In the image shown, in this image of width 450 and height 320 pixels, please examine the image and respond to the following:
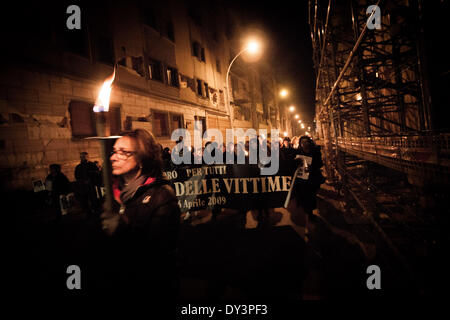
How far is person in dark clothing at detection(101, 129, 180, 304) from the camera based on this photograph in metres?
1.64

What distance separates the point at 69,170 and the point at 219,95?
638 inches

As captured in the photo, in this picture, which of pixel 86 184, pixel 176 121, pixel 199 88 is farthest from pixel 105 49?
pixel 199 88

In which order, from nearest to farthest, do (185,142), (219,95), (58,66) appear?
(58,66) → (185,142) → (219,95)

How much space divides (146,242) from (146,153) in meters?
0.84

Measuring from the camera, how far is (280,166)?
5.61 metres

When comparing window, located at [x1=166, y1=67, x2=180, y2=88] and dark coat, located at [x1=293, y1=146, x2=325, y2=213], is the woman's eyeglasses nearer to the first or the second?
dark coat, located at [x1=293, y1=146, x2=325, y2=213]

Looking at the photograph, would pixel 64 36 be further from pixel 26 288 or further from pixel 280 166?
pixel 280 166

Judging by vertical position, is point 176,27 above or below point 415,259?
above

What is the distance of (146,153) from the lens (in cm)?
206

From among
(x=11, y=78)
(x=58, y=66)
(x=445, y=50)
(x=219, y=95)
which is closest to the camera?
(x=445, y=50)

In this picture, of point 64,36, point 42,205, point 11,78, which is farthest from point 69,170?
point 64,36

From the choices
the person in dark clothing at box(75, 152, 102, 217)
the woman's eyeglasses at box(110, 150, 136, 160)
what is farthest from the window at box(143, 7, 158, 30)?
the woman's eyeglasses at box(110, 150, 136, 160)

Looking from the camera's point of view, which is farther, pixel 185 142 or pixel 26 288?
pixel 185 142

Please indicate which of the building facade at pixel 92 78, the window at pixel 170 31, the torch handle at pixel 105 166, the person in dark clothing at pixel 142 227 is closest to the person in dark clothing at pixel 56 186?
the building facade at pixel 92 78
